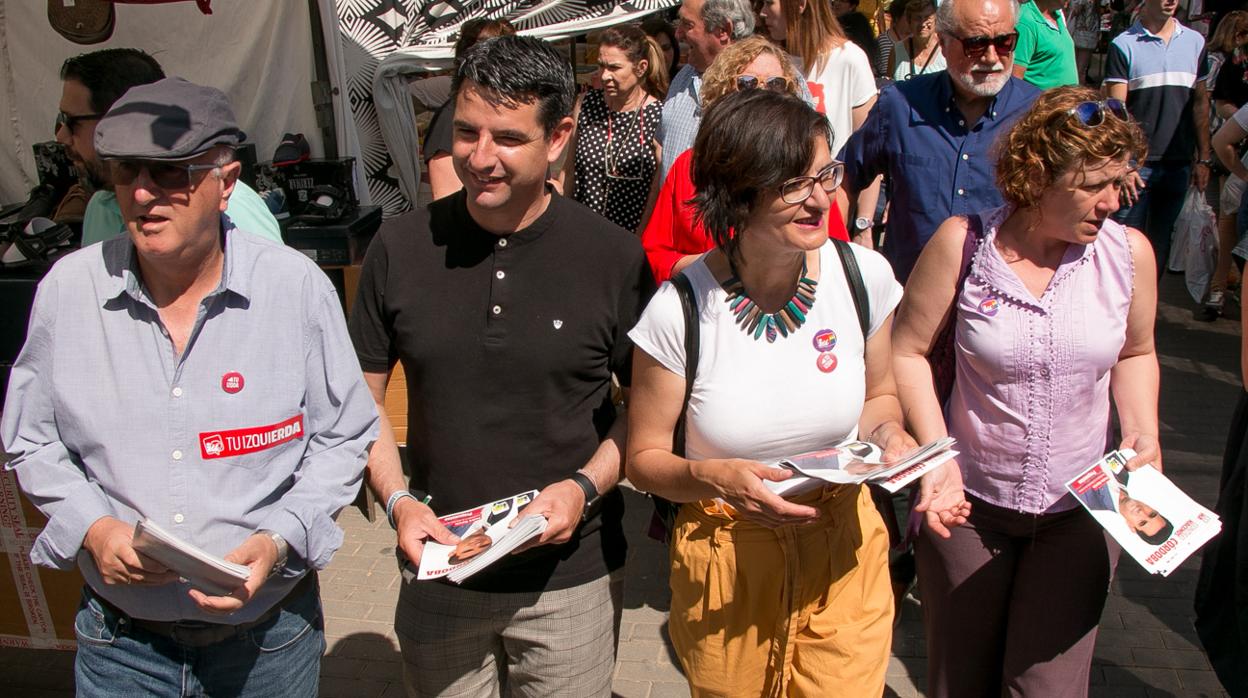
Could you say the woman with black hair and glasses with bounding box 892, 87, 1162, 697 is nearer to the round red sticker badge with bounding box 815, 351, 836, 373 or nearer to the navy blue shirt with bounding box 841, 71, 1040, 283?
the round red sticker badge with bounding box 815, 351, 836, 373

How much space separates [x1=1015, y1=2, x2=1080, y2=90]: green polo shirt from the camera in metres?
5.30

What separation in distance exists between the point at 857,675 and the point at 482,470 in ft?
3.28

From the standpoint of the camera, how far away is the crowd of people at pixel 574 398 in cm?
215

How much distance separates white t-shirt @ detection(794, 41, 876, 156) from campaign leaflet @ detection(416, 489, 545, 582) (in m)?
2.85

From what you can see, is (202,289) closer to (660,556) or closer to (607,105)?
(660,556)

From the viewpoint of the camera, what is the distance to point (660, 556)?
15.5 feet

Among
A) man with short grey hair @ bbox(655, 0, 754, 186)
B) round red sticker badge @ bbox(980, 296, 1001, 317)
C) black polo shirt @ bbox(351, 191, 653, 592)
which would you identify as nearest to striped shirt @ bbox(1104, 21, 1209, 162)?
man with short grey hair @ bbox(655, 0, 754, 186)

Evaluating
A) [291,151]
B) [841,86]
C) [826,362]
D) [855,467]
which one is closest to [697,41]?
[841,86]

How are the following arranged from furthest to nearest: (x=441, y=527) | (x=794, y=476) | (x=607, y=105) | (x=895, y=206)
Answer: (x=607, y=105) < (x=895, y=206) < (x=441, y=527) < (x=794, y=476)

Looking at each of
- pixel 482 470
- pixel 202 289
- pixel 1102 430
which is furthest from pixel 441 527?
pixel 1102 430

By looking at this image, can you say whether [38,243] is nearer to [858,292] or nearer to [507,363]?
[507,363]

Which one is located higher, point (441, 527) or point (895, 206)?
point (895, 206)

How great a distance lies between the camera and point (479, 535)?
2.24m

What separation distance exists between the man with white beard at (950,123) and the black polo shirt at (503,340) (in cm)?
176
